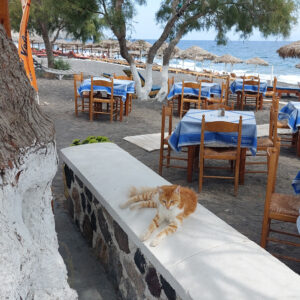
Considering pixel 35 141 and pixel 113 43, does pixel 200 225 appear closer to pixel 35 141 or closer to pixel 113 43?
pixel 35 141

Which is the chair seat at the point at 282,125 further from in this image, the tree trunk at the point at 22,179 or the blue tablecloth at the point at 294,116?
the tree trunk at the point at 22,179

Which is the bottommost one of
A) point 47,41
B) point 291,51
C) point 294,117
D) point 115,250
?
point 115,250

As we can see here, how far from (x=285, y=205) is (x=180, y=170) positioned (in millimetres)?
2482

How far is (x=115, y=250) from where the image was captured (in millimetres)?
2666

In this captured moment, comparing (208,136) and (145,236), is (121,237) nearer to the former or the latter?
(145,236)

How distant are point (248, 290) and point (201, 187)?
297cm

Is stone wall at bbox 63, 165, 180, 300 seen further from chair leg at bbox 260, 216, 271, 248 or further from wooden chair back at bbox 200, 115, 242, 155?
wooden chair back at bbox 200, 115, 242, 155

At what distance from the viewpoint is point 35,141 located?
157cm

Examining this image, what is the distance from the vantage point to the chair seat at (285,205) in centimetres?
288

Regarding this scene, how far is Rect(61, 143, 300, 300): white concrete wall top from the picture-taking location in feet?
5.37

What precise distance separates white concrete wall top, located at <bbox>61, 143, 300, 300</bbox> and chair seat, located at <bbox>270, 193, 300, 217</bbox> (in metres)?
0.82

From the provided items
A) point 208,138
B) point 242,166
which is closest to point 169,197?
point 208,138

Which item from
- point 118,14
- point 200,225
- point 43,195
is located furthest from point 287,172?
point 118,14

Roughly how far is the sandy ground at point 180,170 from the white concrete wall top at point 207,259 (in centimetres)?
126
